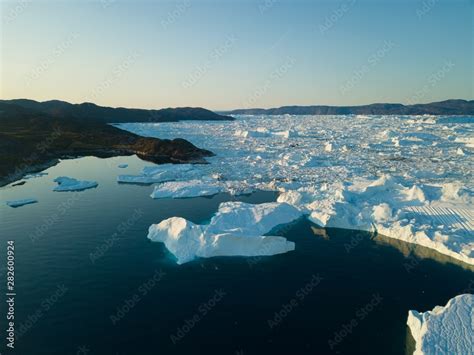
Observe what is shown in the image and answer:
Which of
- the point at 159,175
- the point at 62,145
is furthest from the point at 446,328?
the point at 62,145

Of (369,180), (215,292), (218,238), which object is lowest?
(215,292)

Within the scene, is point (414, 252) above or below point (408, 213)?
below

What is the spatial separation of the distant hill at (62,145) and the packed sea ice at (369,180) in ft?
19.3

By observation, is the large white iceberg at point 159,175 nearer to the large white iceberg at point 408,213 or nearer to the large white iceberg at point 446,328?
the large white iceberg at point 408,213

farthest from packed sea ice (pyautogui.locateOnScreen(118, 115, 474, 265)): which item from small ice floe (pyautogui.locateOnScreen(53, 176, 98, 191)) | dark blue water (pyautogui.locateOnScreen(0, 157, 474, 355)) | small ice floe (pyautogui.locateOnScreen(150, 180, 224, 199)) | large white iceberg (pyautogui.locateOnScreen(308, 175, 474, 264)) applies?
small ice floe (pyautogui.locateOnScreen(53, 176, 98, 191))

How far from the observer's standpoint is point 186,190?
28.3 m

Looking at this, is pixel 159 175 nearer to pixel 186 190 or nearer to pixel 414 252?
pixel 186 190

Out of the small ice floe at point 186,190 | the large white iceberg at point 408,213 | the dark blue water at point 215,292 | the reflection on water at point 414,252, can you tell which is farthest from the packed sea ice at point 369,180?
the dark blue water at point 215,292

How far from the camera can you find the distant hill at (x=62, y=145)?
3806 centimetres

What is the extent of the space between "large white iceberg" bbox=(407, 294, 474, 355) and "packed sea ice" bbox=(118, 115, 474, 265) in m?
5.49

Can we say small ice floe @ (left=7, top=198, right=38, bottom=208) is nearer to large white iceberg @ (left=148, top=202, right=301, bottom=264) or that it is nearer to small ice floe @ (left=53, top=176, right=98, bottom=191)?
small ice floe @ (left=53, top=176, right=98, bottom=191)

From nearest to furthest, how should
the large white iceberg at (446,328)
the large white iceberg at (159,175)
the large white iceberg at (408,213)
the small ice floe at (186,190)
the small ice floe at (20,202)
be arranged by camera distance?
the large white iceberg at (446,328) < the large white iceberg at (408,213) < the small ice floe at (20,202) < the small ice floe at (186,190) < the large white iceberg at (159,175)

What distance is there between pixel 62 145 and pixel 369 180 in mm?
41548

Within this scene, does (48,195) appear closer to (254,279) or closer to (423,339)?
(254,279)
